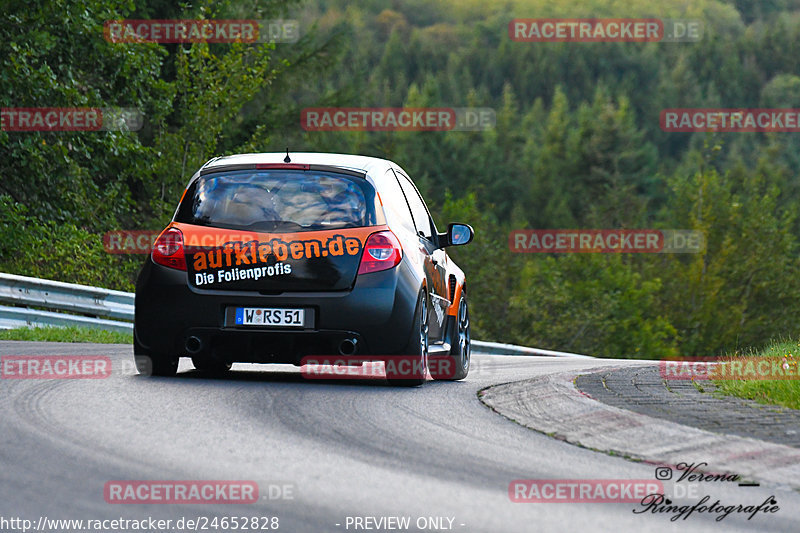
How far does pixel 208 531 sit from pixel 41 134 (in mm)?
18727

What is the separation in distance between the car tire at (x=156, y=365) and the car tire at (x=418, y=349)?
165 centimetres

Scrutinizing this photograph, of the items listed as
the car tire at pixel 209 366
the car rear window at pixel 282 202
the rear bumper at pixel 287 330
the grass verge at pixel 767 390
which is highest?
the car rear window at pixel 282 202

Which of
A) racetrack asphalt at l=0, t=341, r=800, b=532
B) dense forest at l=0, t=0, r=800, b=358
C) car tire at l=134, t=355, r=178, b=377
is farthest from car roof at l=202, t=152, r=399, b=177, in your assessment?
dense forest at l=0, t=0, r=800, b=358

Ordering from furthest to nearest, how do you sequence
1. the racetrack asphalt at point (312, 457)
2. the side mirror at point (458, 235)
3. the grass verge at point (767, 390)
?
the side mirror at point (458, 235), the grass verge at point (767, 390), the racetrack asphalt at point (312, 457)

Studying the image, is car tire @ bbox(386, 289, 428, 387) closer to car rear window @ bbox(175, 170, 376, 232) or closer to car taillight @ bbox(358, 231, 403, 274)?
car taillight @ bbox(358, 231, 403, 274)

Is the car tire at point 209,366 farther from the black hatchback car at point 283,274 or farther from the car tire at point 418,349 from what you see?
the car tire at point 418,349

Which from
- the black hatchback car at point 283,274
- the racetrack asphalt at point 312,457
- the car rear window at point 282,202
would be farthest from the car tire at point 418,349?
the car rear window at point 282,202

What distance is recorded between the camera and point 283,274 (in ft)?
27.7

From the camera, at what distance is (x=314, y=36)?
43094 mm

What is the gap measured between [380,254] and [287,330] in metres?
0.85

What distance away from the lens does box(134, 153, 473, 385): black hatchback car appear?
27.7 feet

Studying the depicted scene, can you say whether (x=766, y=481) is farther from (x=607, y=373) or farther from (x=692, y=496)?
(x=607, y=373)

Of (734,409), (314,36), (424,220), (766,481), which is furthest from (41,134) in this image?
(314,36)

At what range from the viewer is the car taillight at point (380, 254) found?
8.51m
